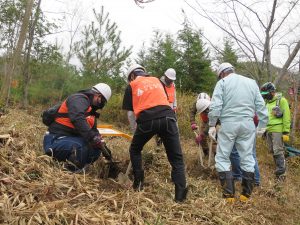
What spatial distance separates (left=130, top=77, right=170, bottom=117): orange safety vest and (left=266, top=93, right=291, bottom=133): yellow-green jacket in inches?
118

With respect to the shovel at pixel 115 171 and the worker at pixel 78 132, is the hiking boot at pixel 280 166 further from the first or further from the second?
the worker at pixel 78 132

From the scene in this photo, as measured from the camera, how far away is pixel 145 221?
3156 millimetres

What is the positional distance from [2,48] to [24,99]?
2.27 meters

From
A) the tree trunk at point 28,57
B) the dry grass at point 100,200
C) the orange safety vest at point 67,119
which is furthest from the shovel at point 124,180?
the tree trunk at point 28,57

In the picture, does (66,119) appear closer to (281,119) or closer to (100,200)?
(100,200)

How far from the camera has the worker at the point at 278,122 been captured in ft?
20.0

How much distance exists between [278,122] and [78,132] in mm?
3543

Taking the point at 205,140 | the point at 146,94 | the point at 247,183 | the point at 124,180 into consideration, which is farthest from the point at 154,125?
the point at 205,140

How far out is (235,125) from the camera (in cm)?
427

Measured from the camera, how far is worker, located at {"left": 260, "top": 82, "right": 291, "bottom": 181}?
611 cm

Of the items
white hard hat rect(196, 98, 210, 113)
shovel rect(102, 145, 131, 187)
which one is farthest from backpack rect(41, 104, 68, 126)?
white hard hat rect(196, 98, 210, 113)

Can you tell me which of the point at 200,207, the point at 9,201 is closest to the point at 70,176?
the point at 9,201

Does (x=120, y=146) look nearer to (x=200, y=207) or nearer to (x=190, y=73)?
(x=200, y=207)

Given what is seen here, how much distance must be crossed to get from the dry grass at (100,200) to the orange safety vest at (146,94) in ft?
2.94
